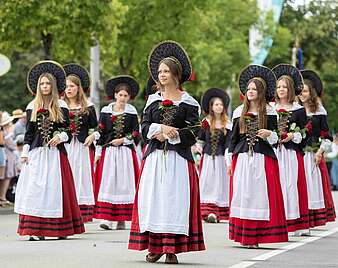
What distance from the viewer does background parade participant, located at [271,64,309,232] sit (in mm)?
17859

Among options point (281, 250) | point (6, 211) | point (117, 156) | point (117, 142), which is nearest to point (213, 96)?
point (117, 156)

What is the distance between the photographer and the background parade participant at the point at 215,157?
22.4m

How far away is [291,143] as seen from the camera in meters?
18.2

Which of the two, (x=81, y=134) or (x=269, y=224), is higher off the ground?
(x=81, y=134)

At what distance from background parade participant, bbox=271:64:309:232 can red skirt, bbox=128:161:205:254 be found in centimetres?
408

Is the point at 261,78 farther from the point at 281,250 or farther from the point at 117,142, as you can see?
the point at 117,142

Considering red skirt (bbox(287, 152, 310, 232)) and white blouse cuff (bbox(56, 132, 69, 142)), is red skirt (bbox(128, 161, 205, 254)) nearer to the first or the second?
white blouse cuff (bbox(56, 132, 69, 142))

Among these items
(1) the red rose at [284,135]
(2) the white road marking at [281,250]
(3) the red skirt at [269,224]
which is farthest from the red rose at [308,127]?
(3) the red skirt at [269,224]

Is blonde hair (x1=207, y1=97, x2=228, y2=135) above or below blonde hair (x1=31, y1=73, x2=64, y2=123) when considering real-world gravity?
above

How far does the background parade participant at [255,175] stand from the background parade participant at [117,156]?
386 cm

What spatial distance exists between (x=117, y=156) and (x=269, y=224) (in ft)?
14.8

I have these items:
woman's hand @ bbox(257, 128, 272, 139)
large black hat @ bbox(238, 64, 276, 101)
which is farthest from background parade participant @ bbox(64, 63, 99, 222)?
woman's hand @ bbox(257, 128, 272, 139)

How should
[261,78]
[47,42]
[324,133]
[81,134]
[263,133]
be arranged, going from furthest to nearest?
[47,42] → [81,134] → [324,133] → [261,78] → [263,133]

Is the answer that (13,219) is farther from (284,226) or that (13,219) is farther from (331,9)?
(331,9)
